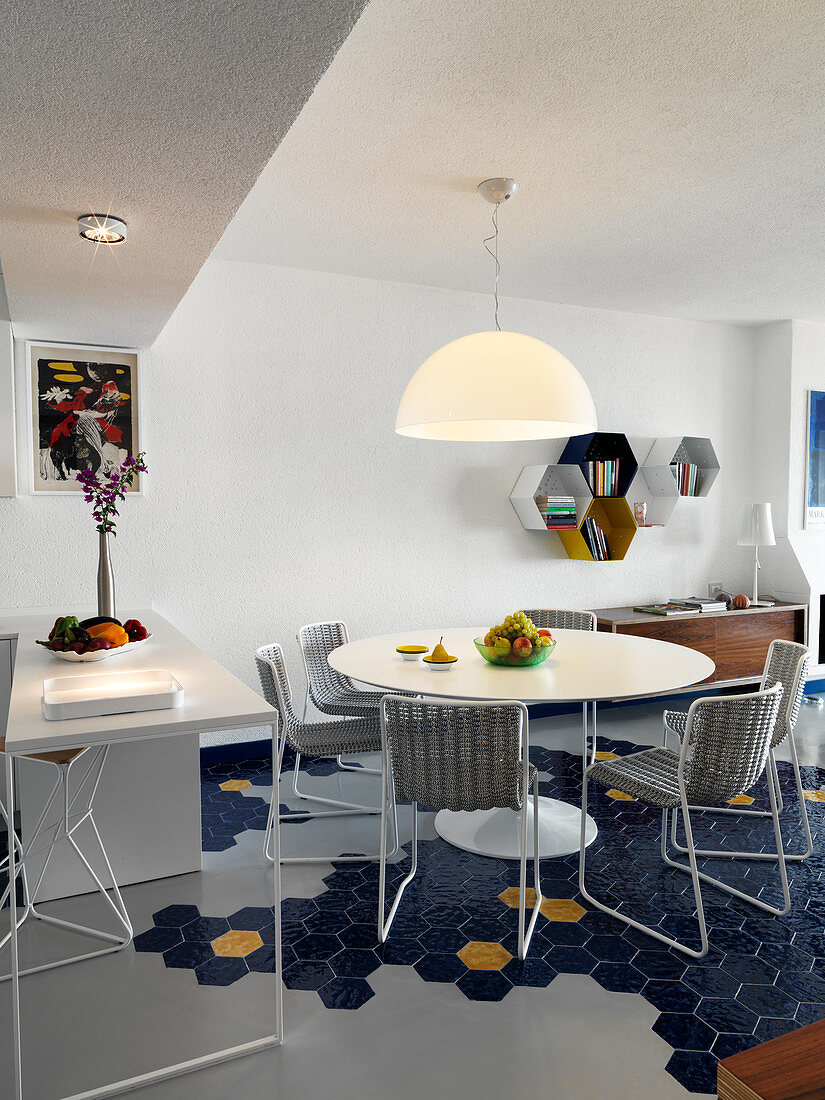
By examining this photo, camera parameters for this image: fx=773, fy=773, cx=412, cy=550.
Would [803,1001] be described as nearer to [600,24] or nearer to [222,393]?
[600,24]

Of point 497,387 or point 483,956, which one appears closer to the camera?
point 483,956

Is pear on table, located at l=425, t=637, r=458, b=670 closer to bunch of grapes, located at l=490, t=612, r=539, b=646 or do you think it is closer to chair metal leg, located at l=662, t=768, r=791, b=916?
bunch of grapes, located at l=490, t=612, r=539, b=646

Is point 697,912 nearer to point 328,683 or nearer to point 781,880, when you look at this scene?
point 781,880

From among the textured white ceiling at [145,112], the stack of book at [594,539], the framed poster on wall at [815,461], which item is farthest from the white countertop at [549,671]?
the framed poster on wall at [815,461]

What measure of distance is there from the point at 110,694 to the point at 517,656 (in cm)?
158

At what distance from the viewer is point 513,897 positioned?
2.80 meters

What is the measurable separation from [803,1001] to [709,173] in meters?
3.03

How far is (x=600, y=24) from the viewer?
2232 millimetres

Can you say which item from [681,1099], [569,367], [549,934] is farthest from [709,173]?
[681,1099]

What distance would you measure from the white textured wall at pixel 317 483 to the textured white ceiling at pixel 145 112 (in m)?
1.58

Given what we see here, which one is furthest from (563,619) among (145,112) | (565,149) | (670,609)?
(145,112)

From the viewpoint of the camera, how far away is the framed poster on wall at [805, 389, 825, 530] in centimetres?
595

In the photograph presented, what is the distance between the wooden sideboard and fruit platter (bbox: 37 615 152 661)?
3.21 metres

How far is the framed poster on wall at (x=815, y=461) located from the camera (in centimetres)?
595
